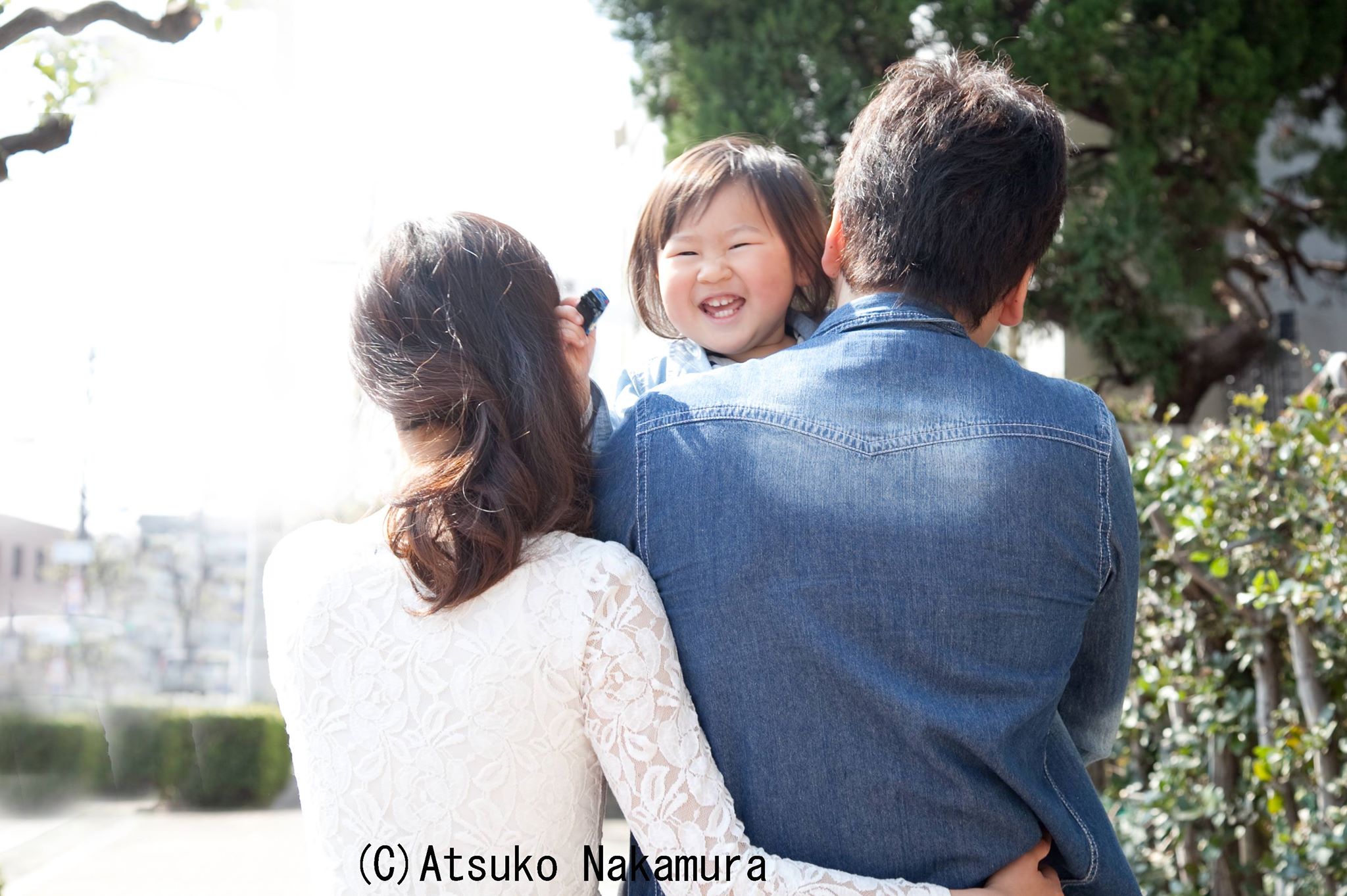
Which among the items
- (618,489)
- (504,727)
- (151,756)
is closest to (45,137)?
(618,489)

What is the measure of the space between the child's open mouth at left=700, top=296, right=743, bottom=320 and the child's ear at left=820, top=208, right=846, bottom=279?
755 mm

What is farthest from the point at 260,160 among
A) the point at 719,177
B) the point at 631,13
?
the point at 719,177

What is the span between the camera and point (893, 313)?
4.08 ft

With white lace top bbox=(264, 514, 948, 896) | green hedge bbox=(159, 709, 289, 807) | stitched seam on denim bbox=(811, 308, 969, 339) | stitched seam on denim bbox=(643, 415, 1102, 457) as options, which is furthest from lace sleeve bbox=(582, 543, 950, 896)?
green hedge bbox=(159, 709, 289, 807)

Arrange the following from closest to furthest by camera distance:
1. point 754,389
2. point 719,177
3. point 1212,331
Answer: point 754,389 < point 719,177 < point 1212,331

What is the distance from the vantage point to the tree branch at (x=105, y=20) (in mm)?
2123

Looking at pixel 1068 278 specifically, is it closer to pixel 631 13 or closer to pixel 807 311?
pixel 631 13

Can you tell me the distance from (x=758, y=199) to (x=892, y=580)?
3.80ft

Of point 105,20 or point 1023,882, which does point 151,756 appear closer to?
point 105,20

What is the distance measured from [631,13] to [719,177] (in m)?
3.89

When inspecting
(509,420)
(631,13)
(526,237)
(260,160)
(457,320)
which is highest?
(631,13)

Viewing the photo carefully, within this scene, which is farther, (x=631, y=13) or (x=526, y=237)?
(x=631, y=13)

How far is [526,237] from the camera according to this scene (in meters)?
1.31

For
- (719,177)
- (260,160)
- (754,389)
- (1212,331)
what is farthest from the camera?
(1212,331)
